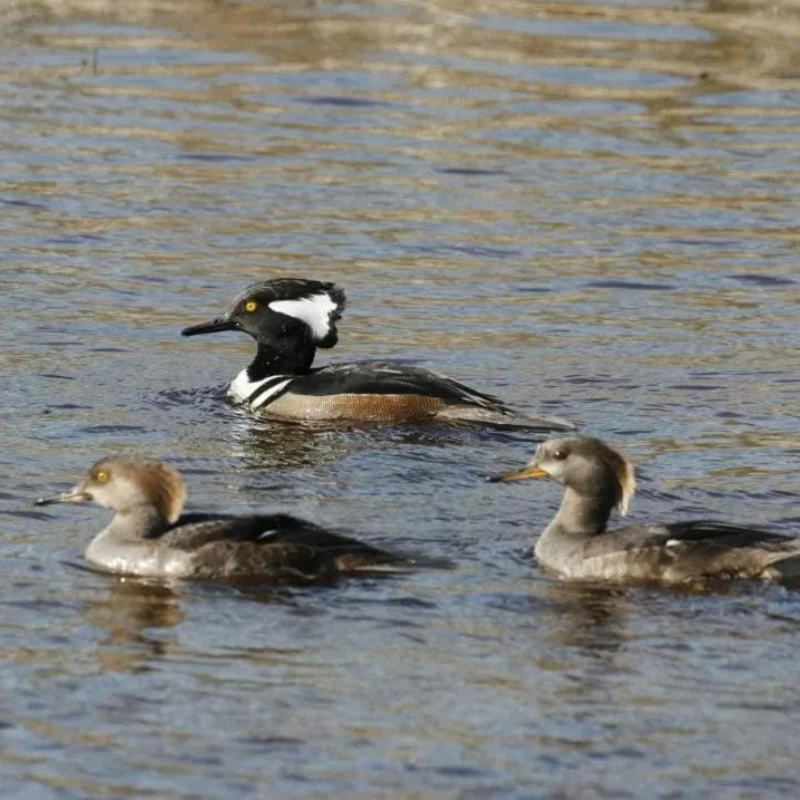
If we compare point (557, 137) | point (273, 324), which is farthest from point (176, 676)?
point (557, 137)

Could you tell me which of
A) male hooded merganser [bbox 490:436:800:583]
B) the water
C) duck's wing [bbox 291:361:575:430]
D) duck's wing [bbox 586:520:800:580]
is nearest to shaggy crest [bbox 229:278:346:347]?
duck's wing [bbox 291:361:575:430]

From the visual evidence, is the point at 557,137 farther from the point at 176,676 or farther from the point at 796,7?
the point at 176,676

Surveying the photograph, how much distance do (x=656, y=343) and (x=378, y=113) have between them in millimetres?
8053

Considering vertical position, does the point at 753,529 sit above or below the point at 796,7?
below

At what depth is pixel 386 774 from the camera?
7977 millimetres

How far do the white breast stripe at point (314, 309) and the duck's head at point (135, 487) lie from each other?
4.28m

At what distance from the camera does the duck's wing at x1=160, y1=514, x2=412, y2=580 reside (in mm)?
10109

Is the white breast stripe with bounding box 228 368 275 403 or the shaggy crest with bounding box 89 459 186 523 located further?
the white breast stripe with bounding box 228 368 275 403

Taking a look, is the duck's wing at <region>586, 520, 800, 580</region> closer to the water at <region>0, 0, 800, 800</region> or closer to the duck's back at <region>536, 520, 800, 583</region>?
the duck's back at <region>536, 520, 800, 583</region>

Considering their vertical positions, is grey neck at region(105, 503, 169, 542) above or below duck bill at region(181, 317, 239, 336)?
below

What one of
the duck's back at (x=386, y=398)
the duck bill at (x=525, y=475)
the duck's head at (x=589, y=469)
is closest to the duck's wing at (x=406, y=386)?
the duck's back at (x=386, y=398)

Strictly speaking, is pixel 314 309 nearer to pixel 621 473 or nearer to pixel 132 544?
pixel 621 473

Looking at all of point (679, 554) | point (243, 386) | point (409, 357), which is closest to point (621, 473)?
point (679, 554)

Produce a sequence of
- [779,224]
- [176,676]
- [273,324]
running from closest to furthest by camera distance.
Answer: [176,676] < [273,324] < [779,224]
